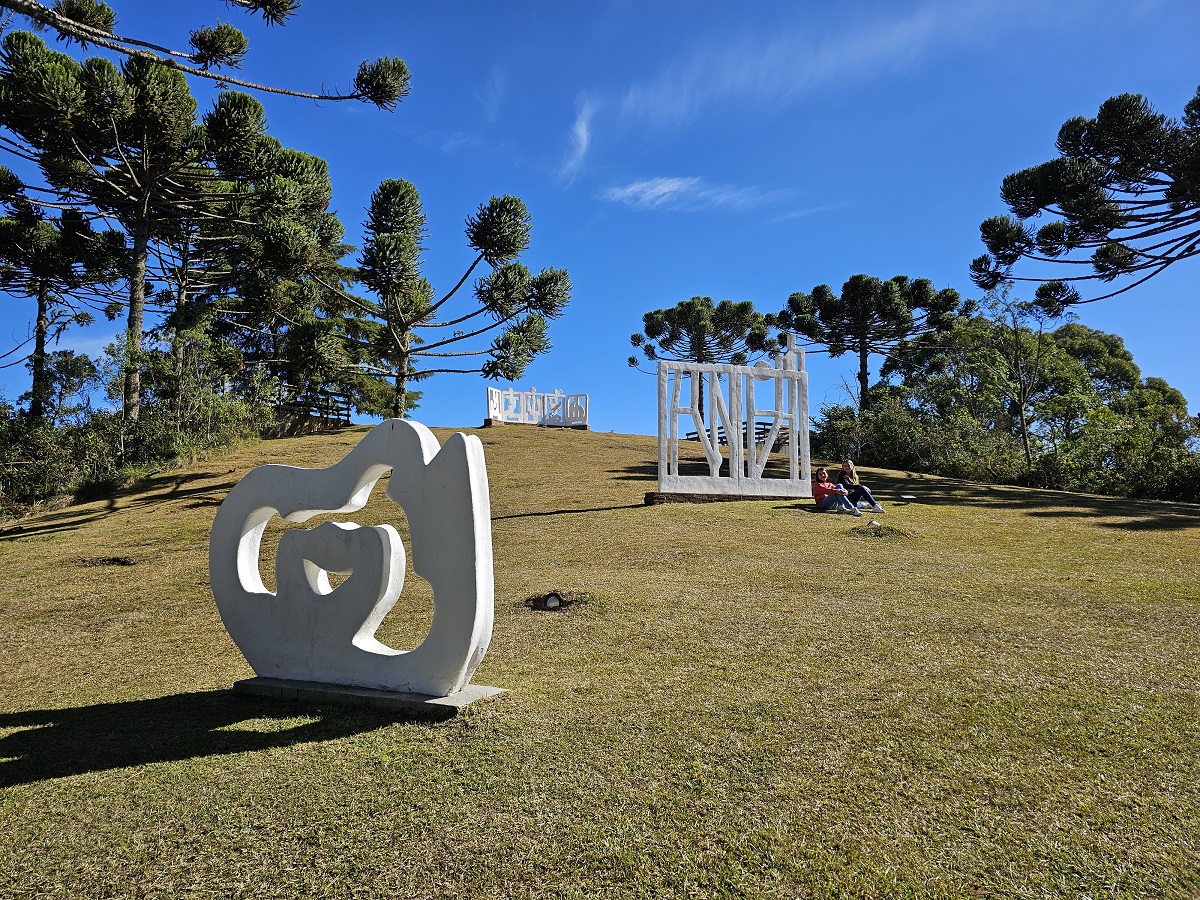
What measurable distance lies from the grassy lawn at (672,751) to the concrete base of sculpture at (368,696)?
84 mm

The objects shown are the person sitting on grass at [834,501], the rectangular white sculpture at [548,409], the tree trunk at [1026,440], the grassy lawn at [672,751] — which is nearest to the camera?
the grassy lawn at [672,751]

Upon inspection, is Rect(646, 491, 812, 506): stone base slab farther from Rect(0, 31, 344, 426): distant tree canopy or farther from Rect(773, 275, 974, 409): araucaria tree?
Rect(773, 275, 974, 409): araucaria tree

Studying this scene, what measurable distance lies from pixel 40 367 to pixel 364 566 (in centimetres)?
2054

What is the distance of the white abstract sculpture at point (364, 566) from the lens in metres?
4.19

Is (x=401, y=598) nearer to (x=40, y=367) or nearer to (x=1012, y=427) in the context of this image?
(x=40, y=367)

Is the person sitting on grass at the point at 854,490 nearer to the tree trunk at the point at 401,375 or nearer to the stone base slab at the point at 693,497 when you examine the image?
the stone base slab at the point at 693,497

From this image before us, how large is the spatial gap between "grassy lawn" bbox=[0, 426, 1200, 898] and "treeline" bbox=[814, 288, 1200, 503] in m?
10.2

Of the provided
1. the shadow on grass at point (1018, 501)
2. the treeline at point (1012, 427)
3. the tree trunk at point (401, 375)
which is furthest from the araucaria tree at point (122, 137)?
the treeline at point (1012, 427)

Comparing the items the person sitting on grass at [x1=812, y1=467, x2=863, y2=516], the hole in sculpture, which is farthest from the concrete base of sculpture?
the person sitting on grass at [x1=812, y1=467, x2=863, y2=516]

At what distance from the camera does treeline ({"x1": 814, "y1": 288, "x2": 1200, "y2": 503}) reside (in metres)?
16.6

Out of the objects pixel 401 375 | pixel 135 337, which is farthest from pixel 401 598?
pixel 135 337

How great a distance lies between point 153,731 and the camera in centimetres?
432

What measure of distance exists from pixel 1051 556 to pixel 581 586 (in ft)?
18.5

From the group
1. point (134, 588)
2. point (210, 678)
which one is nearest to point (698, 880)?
point (210, 678)
